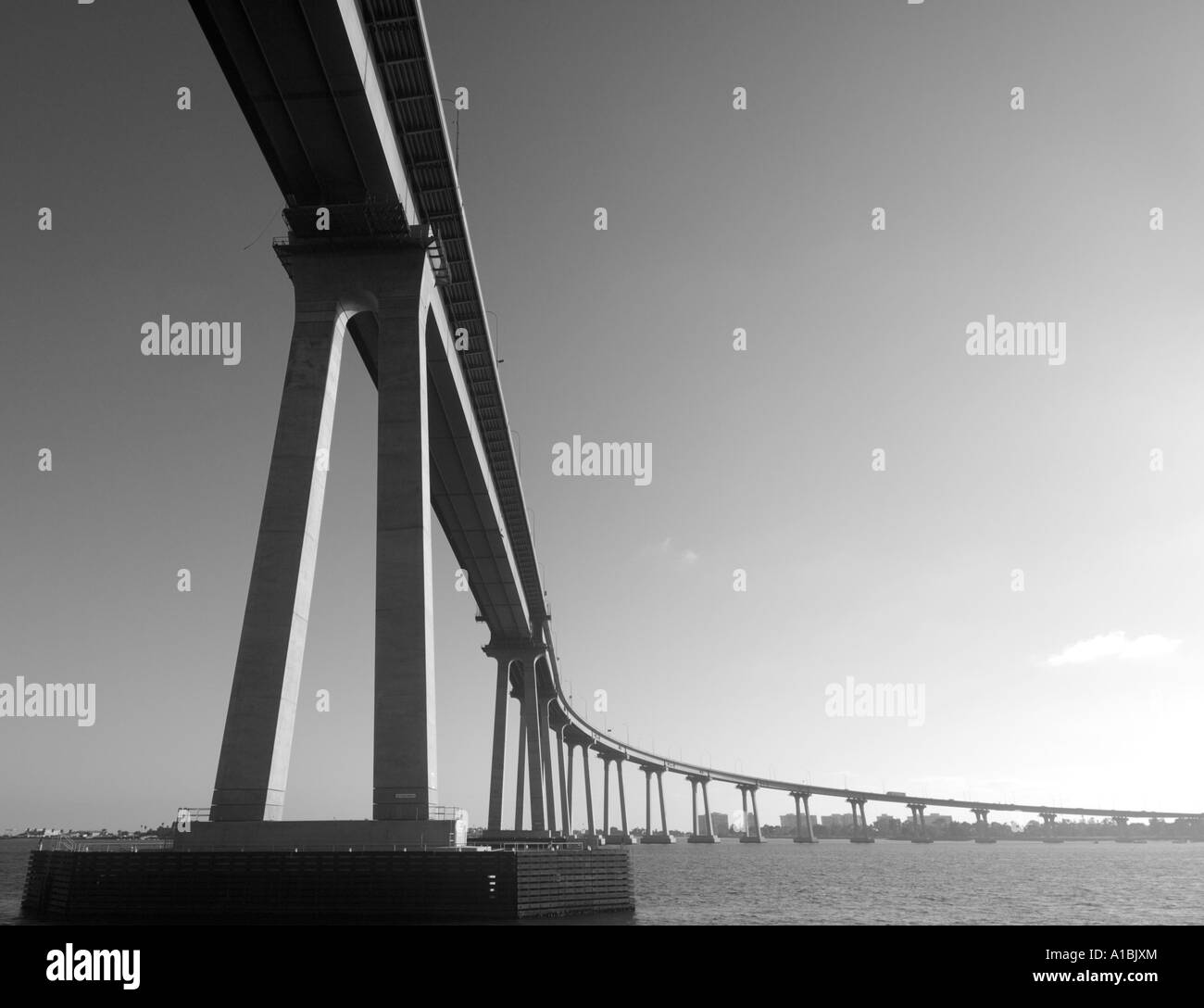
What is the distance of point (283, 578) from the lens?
28875 millimetres

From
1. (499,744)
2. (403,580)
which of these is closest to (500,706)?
(499,744)

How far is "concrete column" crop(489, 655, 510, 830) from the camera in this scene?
82750 mm

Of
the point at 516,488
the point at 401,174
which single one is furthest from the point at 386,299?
the point at 516,488

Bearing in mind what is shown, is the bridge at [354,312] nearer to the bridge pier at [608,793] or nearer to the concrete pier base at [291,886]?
the concrete pier base at [291,886]

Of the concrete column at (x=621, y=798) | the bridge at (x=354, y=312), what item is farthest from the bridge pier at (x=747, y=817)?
the bridge at (x=354, y=312)

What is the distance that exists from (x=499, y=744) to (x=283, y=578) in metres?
59.0

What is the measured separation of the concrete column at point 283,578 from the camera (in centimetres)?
2700

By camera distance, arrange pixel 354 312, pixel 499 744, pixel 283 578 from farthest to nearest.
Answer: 1. pixel 499 744
2. pixel 354 312
3. pixel 283 578

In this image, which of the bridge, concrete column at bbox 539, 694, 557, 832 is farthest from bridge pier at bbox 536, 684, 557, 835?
the bridge

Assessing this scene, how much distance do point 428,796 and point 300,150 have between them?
2065cm

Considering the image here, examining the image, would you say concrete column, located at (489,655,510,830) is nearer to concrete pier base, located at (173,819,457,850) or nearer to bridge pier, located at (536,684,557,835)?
bridge pier, located at (536,684,557,835)

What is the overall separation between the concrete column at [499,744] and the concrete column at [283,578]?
57.0 meters

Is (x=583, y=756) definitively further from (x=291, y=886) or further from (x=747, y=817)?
(x=291, y=886)
